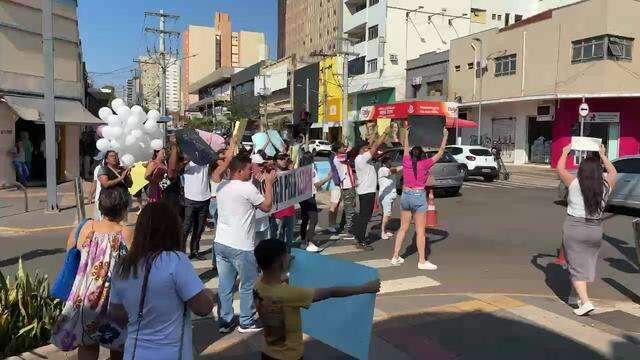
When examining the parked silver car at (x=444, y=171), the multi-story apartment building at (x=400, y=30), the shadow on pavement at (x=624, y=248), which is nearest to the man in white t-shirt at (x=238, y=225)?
the shadow on pavement at (x=624, y=248)

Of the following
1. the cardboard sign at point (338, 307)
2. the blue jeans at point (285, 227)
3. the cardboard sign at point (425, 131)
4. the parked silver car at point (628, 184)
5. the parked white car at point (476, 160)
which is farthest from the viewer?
the parked white car at point (476, 160)

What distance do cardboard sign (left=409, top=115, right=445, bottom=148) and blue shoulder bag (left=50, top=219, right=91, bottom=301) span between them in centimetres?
598

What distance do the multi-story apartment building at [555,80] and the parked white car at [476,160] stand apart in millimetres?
9149

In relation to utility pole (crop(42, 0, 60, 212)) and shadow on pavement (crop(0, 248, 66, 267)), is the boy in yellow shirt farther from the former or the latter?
utility pole (crop(42, 0, 60, 212))

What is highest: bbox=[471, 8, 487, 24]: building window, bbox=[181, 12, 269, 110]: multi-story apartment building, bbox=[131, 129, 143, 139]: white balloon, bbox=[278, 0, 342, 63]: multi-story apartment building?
bbox=[181, 12, 269, 110]: multi-story apartment building

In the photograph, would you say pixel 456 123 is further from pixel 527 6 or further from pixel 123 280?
pixel 123 280

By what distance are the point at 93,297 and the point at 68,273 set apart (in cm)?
24

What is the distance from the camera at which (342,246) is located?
984 centimetres

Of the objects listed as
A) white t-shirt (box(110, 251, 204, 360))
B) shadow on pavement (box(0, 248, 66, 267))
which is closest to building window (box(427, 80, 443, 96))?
shadow on pavement (box(0, 248, 66, 267))

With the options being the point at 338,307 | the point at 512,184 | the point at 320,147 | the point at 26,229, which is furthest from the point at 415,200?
the point at 320,147

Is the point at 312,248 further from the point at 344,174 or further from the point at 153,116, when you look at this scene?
→ the point at 153,116

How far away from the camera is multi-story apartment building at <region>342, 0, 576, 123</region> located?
161 ft

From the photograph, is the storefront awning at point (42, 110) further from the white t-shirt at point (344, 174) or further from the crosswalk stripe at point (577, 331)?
the crosswalk stripe at point (577, 331)

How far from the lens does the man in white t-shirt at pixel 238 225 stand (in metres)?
5.05
